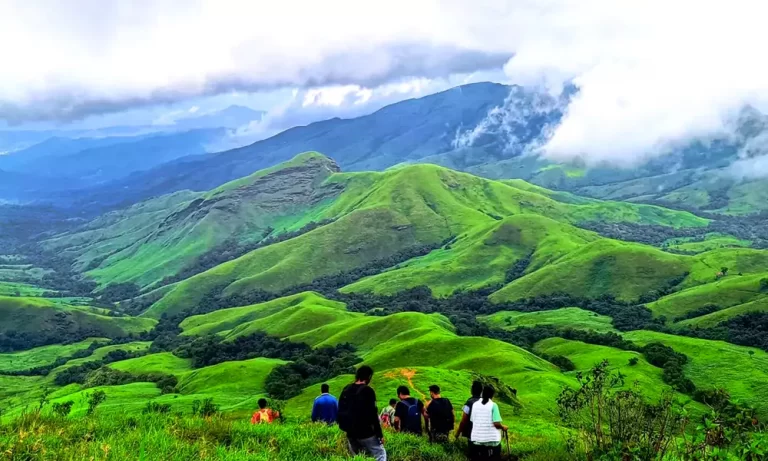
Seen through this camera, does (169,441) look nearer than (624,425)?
Yes

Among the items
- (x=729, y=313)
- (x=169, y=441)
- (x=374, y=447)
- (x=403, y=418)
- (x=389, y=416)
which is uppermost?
(x=169, y=441)

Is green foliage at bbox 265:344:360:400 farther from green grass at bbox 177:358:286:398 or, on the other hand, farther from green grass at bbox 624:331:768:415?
green grass at bbox 624:331:768:415


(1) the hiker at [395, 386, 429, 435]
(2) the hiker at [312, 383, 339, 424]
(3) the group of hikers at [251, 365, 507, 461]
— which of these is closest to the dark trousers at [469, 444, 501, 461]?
(3) the group of hikers at [251, 365, 507, 461]

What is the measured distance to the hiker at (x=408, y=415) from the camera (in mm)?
24672

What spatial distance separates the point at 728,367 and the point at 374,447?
13970 centimetres

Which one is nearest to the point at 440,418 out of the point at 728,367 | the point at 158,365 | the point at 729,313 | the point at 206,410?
the point at 206,410

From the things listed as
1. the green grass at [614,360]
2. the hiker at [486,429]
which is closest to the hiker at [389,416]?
the hiker at [486,429]

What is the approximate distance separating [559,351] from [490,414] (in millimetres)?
141032

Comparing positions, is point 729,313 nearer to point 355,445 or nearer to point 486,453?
point 486,453

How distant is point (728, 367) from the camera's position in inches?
5059

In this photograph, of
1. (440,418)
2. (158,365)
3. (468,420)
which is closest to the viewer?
(468,420)

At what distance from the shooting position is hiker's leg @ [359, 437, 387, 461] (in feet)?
54.5

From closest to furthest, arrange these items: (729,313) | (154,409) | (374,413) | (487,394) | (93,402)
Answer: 1. (374,413)
2. (487,394)
3. (154,409)
4. (93,402)
5. (729,313)

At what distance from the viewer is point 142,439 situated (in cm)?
1332
